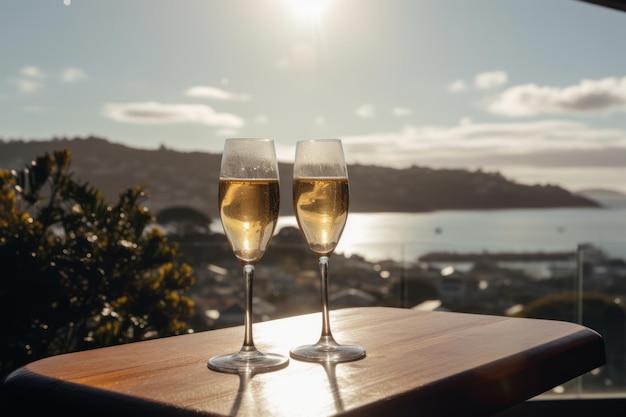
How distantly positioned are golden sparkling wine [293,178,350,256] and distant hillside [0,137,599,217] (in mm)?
2315

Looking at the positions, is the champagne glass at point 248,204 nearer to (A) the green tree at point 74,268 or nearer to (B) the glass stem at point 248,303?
(B) the glass stem at point 248,303

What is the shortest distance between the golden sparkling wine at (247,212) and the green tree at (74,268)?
2.21 metres

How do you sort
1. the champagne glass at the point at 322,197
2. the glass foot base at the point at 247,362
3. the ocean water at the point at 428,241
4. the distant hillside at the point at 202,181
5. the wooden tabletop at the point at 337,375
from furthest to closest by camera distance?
1. the ocean water at the point at 428,241
2. the distant hillside at the point at 202,181
3. the champagne glass at the point at 322,197
4. the glass foot base at the point at 247,362
5. the wooden tabletop at the point at 337,375

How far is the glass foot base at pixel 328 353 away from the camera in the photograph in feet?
3.60

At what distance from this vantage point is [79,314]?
310 cm

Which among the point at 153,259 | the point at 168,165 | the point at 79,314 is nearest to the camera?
the point at 79,314

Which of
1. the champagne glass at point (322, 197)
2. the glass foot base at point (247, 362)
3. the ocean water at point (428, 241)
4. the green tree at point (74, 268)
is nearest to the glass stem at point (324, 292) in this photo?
the champagne glass at point (322, 197)

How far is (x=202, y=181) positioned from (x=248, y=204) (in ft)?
12.3

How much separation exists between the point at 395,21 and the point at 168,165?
4.38 meters

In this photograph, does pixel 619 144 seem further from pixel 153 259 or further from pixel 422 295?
pixel 153 259

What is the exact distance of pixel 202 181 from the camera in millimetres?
4758

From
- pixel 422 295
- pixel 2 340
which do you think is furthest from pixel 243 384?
pixel 422 295

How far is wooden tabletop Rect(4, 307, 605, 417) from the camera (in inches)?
33.9

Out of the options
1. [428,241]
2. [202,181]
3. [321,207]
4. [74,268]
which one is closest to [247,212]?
[321,207]
